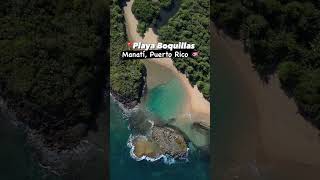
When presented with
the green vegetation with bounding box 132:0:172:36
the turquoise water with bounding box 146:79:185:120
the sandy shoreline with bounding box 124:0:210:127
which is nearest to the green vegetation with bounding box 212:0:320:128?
the green vegetation with bounding box 132:0:172:36

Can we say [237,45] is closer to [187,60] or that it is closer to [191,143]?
[187,60]

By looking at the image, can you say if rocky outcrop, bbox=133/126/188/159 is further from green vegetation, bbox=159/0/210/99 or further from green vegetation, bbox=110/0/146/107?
green vegetation, bbox=159/0/210/99

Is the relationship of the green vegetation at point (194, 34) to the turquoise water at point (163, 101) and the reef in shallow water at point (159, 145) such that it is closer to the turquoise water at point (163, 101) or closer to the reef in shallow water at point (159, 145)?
the turquoise water at point (163, 101)

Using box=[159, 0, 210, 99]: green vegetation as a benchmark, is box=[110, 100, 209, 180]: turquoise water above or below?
below

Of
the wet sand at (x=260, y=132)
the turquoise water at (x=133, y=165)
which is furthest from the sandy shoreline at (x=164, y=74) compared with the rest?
the turquoise water at (x=133, y=165)

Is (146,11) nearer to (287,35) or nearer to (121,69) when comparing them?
(121,69)

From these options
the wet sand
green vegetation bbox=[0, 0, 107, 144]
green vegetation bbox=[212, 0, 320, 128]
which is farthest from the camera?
the wet sand

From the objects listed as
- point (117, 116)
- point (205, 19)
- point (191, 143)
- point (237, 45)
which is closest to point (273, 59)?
point (237, 45)
